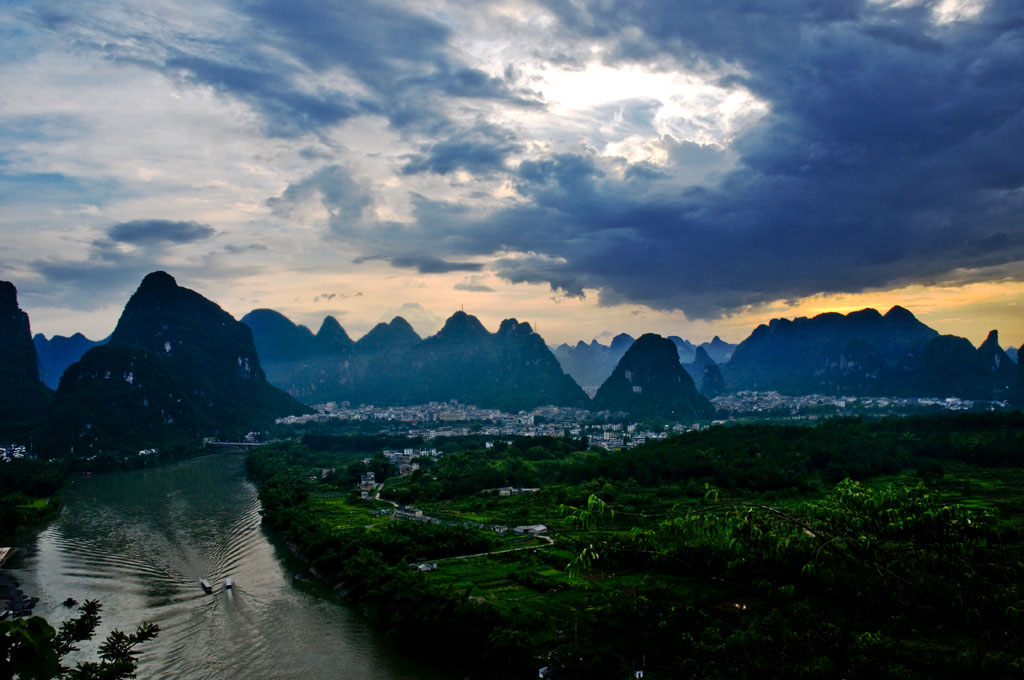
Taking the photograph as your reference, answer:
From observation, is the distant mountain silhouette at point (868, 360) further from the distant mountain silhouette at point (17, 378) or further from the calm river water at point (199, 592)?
the distant mountain silhouette at point (17, 378)

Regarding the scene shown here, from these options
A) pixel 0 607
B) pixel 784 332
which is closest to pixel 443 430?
pixel 0 607

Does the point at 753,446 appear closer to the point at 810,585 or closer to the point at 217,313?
the point at 810,585

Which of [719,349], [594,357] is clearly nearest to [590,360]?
[594,357]

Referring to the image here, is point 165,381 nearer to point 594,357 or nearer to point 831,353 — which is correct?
point 831,353

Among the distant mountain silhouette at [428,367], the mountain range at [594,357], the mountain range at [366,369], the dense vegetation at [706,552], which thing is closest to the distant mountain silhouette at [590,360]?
the mountain range at [594,357]

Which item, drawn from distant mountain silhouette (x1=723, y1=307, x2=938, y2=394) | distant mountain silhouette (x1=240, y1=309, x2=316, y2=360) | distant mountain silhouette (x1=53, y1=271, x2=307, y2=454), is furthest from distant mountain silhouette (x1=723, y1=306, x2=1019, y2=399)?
distant mountain silhouette (x1=240, y1=309, x2=316, y2=360)
